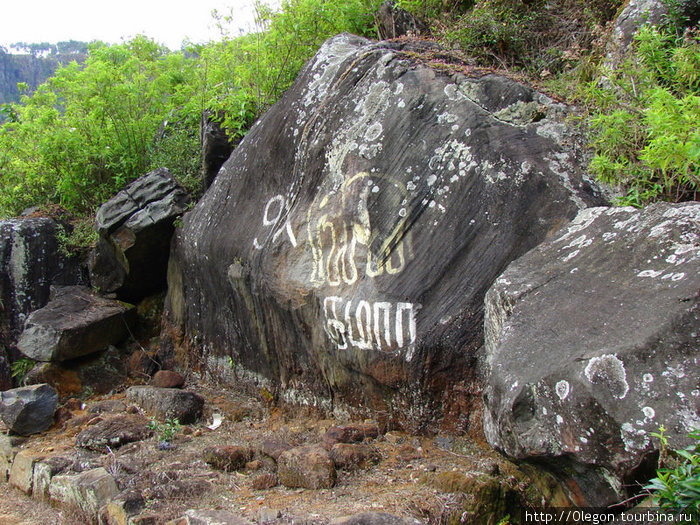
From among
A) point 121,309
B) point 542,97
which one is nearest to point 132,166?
point 121,309

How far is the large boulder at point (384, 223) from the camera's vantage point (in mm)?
3920

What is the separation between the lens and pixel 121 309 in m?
7.06

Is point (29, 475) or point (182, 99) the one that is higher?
point (182, 99)

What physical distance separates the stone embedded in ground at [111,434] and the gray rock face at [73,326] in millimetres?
1883

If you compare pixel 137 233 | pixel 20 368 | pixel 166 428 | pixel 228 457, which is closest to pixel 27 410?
pixel 166 428

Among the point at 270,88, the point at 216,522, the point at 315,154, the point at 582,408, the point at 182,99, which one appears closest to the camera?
the point at 582,408

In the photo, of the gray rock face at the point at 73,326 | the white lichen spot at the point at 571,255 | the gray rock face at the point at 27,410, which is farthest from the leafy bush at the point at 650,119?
the gray rock face at the point at 73,326

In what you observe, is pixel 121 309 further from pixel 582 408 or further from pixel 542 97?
pixel 582 408

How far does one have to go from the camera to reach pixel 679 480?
6.71ft

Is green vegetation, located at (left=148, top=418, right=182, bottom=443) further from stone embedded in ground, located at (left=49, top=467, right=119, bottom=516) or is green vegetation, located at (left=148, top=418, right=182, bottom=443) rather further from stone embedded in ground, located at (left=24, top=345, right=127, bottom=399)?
stone embedded in ground, located at (left=24, top=345, right=127, bottom=399)

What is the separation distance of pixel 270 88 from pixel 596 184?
422 centimetres

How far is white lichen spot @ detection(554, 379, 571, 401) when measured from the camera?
2.50 metres

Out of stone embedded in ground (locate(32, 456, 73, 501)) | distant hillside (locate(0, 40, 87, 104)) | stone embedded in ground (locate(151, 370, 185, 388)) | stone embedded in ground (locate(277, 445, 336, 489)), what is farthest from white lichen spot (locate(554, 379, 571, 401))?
distant hillside (locate(0, 40, 87, 104))

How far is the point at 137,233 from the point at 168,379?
1.69 metres
